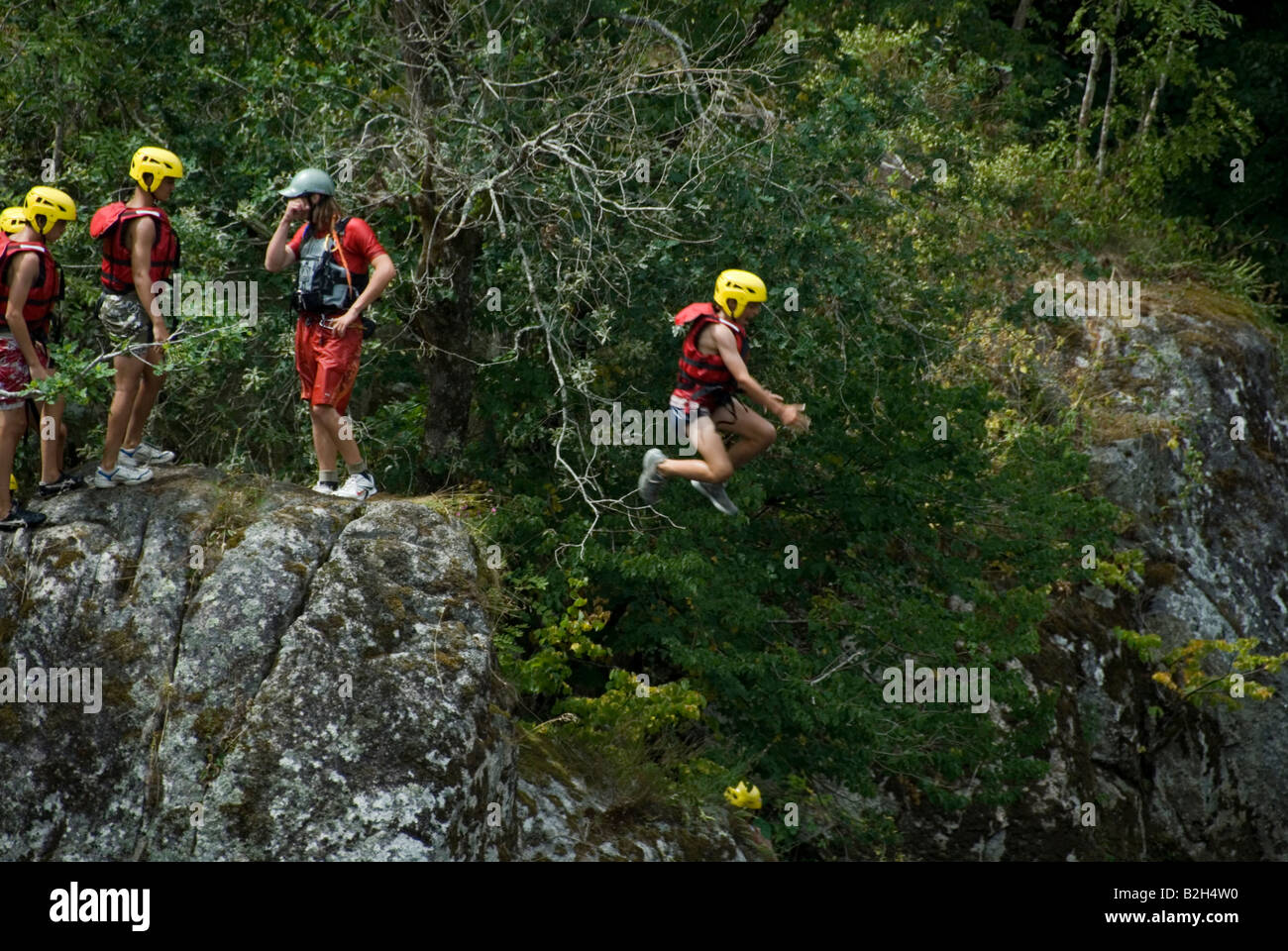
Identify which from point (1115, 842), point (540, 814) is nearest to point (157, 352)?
point (540, 814)

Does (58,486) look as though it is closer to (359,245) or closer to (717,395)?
(359,245)

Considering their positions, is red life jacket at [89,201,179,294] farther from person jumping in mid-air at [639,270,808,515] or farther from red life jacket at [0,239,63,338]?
person jumping in mid-air at [639,270,808,515]

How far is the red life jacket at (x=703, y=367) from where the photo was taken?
855 cm

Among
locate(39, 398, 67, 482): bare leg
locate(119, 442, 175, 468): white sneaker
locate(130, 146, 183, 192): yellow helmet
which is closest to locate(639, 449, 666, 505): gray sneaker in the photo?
locate(119, 442, 175, 468): white sneaker

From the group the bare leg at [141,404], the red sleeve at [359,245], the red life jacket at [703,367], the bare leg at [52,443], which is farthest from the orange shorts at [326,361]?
the red life jacket at [703,367]

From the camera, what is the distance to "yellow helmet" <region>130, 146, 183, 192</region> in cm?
748

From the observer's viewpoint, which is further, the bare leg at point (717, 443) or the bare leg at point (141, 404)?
the bare leg at point (717, 443)

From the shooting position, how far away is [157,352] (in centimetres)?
779

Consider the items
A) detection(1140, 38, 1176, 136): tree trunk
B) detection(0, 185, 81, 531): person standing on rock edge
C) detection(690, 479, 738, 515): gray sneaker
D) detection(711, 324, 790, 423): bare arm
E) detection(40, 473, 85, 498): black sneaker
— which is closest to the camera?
detection(0, 185, 81, 531): person standing on rock edge

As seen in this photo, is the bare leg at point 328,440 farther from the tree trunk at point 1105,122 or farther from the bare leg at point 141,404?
the tree trunk at point 1105,122

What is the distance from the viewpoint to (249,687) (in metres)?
7.17

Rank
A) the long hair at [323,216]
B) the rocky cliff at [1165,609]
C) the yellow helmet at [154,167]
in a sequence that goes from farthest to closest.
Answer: the rocky cliff at [1165,609] → the long hair at [323,216] → the yellow helmet at [154,167]

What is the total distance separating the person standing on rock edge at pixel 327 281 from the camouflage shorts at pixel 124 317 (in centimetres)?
74

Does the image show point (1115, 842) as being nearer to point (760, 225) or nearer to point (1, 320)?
point (760, 225)
